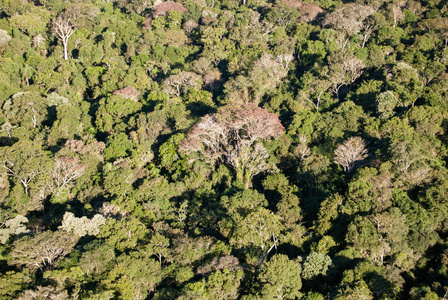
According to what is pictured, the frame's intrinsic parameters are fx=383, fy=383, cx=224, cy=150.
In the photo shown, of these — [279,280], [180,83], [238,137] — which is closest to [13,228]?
[279,280]

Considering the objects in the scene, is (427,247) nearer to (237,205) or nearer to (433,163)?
(433,163)

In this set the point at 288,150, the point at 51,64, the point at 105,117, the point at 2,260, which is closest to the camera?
the point at 2,260

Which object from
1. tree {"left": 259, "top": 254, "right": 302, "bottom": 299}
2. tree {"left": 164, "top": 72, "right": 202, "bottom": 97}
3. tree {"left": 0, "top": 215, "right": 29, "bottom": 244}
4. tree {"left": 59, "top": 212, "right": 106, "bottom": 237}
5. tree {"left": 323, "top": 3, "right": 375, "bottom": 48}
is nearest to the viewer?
tree {"left": 259, "top": 254, "right": 302, "bottom": 299}

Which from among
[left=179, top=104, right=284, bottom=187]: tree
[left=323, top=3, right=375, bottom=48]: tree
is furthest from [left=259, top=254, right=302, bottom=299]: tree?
[left=323, top=3, right=375, bottom=48]: tree

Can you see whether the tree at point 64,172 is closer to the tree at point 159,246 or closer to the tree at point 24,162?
the tree at point 24,162

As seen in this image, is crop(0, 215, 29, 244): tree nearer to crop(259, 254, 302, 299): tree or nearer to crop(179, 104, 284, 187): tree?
crop(179, 104, 284, 187): tree

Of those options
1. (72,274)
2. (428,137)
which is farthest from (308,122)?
(72,274)

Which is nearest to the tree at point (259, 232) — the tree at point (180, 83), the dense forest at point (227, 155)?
the dense forest at point (227, 155)
